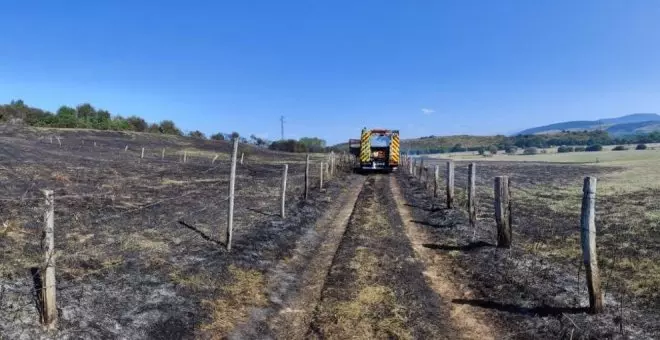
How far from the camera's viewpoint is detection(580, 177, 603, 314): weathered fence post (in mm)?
6906

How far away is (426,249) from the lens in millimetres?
11406

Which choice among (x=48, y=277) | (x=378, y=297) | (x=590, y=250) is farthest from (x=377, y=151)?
(x=48, y=277)

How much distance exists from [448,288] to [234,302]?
12.0ft

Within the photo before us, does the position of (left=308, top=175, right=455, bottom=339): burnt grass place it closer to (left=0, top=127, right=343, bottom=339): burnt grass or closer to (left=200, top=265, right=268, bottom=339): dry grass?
(left=200, top=265, right=268, bottom=339): dry grass

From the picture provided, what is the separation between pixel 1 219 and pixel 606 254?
13553 millimetres

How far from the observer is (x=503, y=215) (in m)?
11.2

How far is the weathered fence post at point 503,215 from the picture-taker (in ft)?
36.6

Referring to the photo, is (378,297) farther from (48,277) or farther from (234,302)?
(48,277)

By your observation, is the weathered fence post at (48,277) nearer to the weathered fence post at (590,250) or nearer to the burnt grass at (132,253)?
the burnt grass at (132,253)

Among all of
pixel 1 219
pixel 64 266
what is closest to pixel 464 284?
pixel 64 266

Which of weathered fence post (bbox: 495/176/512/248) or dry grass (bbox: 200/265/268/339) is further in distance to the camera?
weathered fence post (bbox: 495/176/512/248)

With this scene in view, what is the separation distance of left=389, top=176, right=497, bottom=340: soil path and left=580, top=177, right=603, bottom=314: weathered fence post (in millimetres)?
1553

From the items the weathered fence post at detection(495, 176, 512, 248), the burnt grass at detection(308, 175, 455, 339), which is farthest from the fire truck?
the weathered fence post at detection(495, 176, 512, 248)

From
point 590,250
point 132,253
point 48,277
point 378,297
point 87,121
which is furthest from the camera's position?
point 87,121
